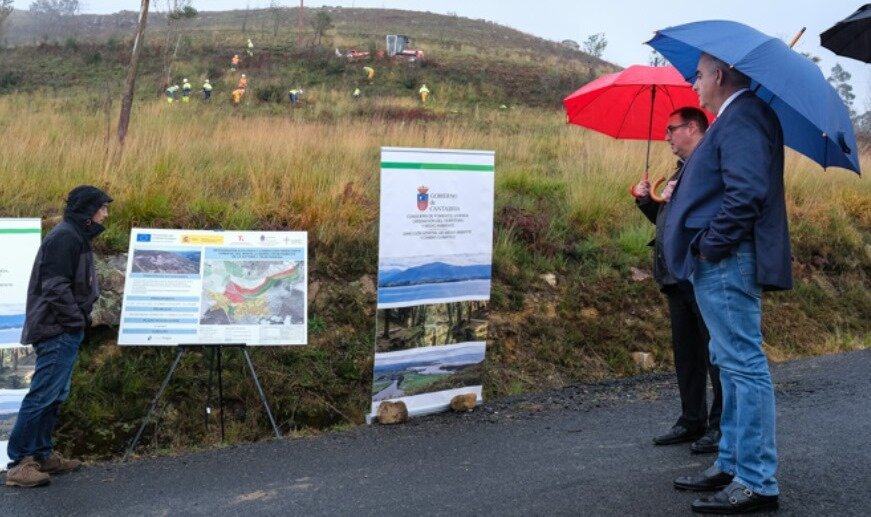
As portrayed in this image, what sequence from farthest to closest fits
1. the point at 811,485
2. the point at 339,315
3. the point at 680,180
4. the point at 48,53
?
the point at 48,53
the point at 339,315
the point at 811,485
the point at 680,180

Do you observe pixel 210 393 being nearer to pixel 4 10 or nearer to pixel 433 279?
pixel 433 279

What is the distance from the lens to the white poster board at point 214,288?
6.46 metres

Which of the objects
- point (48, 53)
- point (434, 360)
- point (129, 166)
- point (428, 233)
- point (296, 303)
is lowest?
point (434, 360)

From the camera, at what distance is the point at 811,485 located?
4.75m

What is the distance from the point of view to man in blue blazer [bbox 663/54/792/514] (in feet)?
13.3

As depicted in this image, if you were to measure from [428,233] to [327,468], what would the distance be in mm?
2123

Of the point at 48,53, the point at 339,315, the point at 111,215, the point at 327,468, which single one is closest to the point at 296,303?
the point at 339,315

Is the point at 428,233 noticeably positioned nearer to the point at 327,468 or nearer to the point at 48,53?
the point at 327,468

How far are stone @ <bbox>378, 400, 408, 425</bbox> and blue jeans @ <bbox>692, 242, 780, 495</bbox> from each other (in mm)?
2952

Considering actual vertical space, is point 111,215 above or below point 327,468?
above

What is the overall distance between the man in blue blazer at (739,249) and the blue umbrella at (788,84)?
0.44 ft

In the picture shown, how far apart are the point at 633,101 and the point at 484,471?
3467mm

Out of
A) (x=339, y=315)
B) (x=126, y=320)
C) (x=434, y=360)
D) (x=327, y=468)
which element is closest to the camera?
(x=327, y=468)

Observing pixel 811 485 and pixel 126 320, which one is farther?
pixel 126 320
